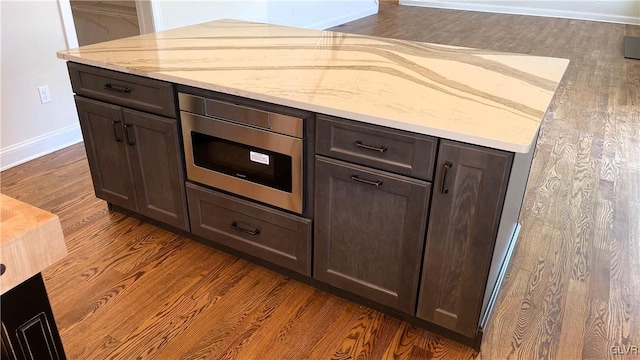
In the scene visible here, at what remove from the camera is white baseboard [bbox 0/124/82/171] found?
10.3ft

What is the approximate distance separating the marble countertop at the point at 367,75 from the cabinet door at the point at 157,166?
236mm

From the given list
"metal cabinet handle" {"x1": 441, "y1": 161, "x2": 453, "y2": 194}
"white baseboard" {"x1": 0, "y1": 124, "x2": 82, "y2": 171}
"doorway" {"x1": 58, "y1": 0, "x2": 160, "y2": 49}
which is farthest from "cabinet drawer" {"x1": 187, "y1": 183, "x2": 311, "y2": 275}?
"doorway" {"x1": 58, "y1": 0, "x2": 160, "y2": 49}

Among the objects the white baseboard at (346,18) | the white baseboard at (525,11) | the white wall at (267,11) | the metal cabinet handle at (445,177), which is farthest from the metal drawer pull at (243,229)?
the white baseboard at (525,11)

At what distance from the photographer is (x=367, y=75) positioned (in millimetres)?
1902

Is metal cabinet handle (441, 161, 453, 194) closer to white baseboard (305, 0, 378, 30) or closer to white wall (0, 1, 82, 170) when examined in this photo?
white wall (0, 1, 82, 170)

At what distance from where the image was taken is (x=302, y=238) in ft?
6.40

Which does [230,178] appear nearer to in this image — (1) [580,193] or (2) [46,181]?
(2) [46,181]

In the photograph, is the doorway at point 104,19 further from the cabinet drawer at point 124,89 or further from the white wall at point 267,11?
the cabinet drawer at point 124,89

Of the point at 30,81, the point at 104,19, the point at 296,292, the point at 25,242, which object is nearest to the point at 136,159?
the point at 296,292

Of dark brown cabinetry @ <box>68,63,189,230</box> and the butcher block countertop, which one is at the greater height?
the butcher block countertop

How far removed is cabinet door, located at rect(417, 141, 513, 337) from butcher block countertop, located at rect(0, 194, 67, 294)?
43.5 inches

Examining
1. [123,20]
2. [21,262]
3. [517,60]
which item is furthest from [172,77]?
[123,20]

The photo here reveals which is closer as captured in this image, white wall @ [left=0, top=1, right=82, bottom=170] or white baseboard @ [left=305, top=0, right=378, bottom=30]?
white wall @ [left=0, top=1, right=82, bottom=170]

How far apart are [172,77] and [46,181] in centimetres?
162
